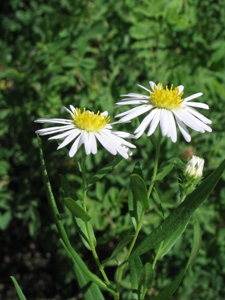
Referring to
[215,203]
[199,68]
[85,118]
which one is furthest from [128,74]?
[85,118]

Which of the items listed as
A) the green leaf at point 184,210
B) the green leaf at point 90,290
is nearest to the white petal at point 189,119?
the green leaf at point 184,210

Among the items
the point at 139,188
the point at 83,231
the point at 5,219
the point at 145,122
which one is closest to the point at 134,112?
the point at 145,122

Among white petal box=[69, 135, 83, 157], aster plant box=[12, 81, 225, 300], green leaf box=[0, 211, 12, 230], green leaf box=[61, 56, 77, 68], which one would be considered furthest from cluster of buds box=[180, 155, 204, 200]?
green leaf box=[0, 211, 12, 230]

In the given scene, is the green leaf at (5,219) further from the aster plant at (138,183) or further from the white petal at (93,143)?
the white petal at (93,143)

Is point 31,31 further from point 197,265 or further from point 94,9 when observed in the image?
point 197,265

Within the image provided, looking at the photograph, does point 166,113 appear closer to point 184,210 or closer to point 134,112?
point 134,112
